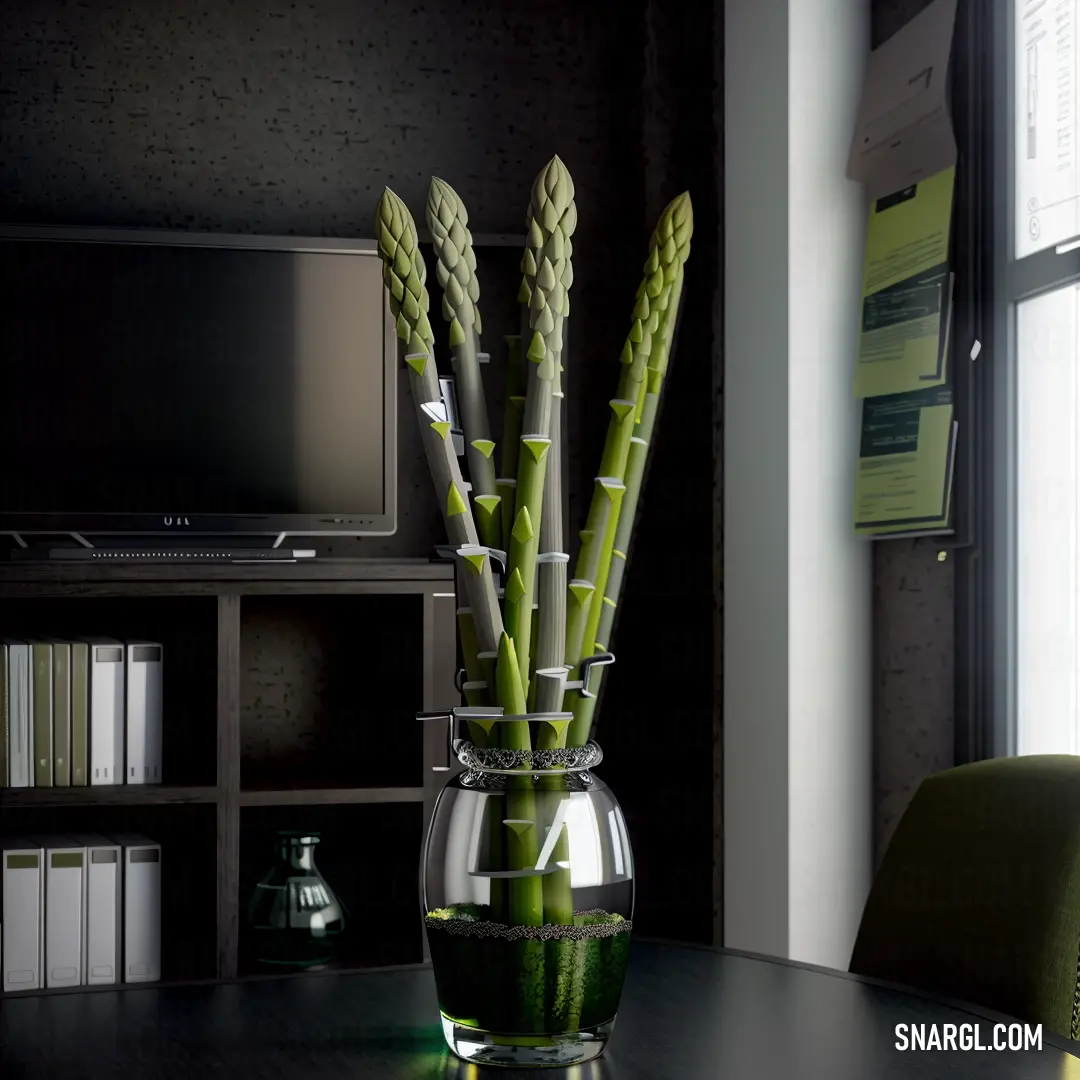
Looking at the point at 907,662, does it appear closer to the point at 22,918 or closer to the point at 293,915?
the point at 293,915

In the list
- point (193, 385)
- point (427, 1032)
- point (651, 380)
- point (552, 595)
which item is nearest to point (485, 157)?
point (193, 385)

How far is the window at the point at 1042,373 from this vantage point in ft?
6.61

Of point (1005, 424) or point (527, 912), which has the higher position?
point (1005, 424)

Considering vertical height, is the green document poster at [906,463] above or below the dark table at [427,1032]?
above

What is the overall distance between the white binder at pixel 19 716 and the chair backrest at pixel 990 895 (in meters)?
1.70

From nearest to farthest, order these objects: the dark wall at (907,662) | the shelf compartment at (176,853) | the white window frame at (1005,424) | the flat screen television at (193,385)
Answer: the white window frame at (1005,424) < the dark wall at (907,662) < the shelf compartment at (176,853) < the flat screen television at (193,385)

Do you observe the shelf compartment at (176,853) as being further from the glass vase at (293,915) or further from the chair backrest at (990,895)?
the chair backrest at (990,895)

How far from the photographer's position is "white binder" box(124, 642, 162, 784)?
252 centimetres

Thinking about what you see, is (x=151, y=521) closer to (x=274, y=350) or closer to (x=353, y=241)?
(x=274, y=350)

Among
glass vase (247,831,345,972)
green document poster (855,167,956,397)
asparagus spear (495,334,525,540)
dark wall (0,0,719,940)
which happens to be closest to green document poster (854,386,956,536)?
green document poster (855,167,956,397)

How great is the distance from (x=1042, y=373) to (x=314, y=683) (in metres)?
1.67

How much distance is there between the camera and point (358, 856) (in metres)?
2.91

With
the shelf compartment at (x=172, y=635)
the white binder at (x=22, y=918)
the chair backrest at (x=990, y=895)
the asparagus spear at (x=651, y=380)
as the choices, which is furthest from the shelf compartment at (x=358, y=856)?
the asparagus spear at (x=651, y=380)

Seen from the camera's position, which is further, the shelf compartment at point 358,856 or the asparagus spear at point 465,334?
the shelf compartment at point 358,856
